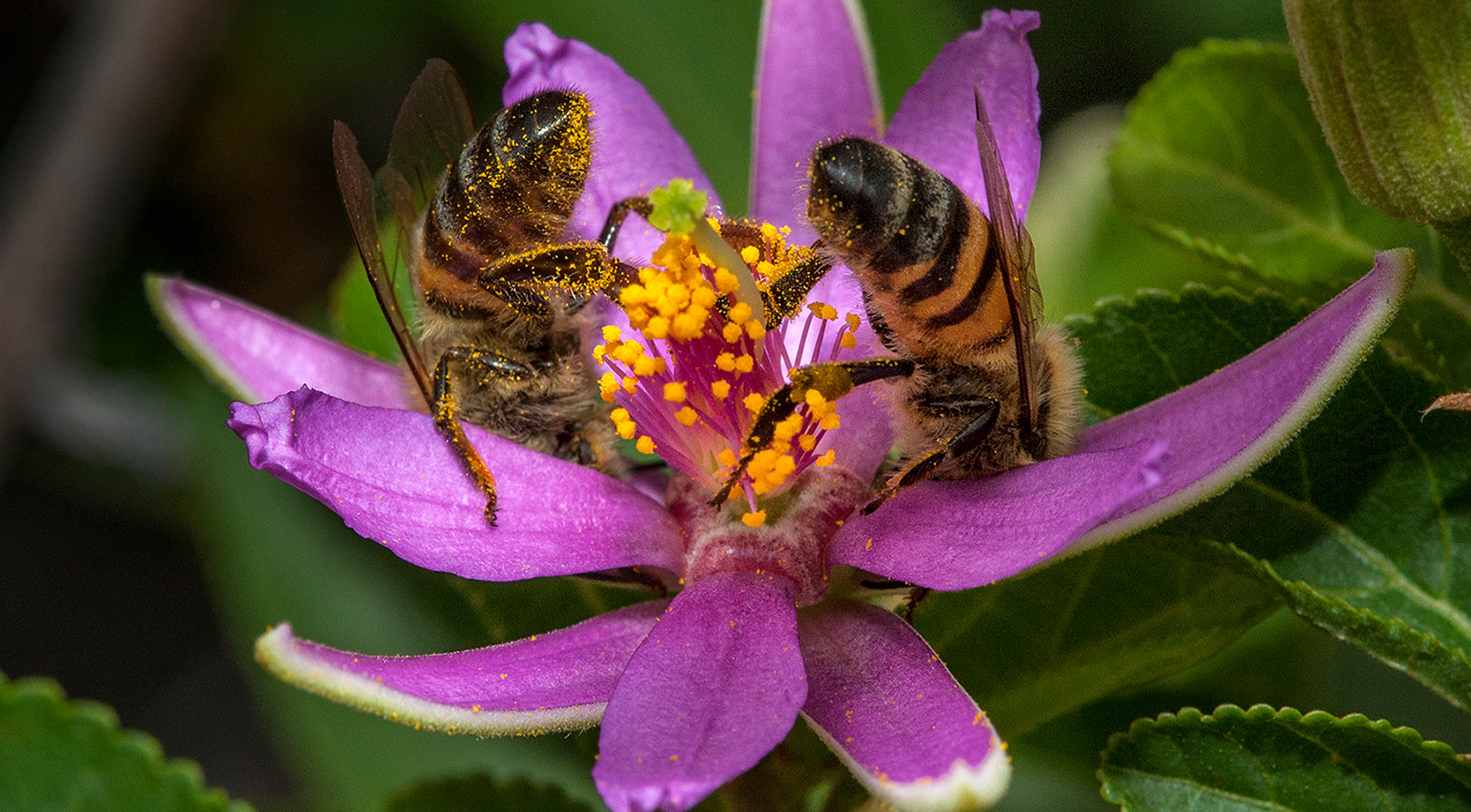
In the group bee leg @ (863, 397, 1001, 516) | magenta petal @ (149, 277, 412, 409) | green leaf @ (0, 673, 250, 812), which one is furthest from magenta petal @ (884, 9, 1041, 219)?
green leaf @ (0, 673, 250, 812)

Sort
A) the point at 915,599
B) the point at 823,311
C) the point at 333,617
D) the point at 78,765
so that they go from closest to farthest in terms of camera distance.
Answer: the point at 78,765, the point at 915,599, the point at 823,311, the point at 333,617

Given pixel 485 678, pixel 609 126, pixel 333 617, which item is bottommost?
pixel 333 617

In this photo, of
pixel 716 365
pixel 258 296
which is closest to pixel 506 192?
pixel 716 365

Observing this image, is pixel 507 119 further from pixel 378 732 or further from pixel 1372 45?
pixel 378 732

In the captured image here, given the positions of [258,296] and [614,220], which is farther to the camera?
[258,296]

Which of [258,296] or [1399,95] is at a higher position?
[1399,95]

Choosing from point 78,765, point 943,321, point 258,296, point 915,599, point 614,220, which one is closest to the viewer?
point 78,765

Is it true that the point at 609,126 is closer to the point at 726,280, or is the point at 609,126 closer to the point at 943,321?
the point at 726,280
